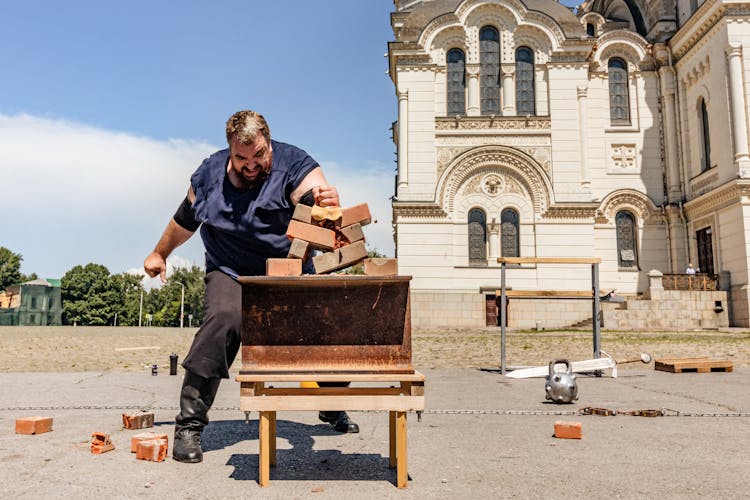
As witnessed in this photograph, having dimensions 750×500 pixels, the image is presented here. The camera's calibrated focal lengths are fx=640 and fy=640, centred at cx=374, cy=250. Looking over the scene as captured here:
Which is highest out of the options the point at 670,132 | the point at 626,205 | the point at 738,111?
the point at 670,132

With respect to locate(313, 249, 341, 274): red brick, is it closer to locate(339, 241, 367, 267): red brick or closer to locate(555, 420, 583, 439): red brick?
locate(339, 241, 367, 267): red brick

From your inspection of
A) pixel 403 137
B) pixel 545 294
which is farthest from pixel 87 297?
pixel 545 294

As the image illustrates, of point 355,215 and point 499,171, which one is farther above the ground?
point 499,171

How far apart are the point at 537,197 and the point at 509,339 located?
10746 mm

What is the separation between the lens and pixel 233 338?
3.60m

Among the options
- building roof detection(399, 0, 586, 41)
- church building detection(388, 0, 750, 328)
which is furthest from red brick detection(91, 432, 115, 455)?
building roof detection(399, 0, 586, 41)

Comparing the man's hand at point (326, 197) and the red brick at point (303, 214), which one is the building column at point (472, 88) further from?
the red brick at point (303, 214)

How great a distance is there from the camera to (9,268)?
8094 cm

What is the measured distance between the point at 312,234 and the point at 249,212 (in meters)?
0.61

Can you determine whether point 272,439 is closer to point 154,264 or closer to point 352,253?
point 352,253

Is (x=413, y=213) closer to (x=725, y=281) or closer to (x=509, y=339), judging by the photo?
(x=509, y=339)

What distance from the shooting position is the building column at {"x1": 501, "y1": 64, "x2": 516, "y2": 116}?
27.7 metres

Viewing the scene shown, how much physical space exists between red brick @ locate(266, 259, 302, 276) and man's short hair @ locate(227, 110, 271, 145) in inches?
30.4

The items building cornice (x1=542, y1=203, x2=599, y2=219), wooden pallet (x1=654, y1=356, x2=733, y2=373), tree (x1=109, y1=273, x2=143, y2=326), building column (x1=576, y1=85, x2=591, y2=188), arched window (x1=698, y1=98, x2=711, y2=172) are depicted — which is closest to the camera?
wooden pallet (x1=654, y1=356, x2=733, y2=373)
